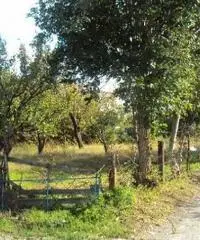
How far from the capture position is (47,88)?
19.2 meters

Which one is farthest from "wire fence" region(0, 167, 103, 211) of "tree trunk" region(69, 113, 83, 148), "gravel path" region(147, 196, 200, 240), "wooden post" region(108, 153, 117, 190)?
"tree trunk" region(69, 113, 83, 148)

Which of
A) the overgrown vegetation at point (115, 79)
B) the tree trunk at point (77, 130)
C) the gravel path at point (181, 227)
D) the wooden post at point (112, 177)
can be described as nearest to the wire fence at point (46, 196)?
the overgrown vegetation at point (115, 79)

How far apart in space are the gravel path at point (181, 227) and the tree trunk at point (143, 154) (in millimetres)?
2128

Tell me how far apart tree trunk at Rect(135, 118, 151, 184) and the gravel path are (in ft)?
6.98

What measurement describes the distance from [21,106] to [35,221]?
6.67 metres

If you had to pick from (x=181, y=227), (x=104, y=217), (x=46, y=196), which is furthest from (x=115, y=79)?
(x=181, y=227)

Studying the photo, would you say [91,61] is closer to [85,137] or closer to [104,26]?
[104,26]

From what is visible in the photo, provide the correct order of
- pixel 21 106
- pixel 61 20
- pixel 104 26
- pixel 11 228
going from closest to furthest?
pixel 11 228 → pixel 61 20 → pixel 104 26 → pixel 21 106

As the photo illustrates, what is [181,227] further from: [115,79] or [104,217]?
[115,79]

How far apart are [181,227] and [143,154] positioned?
4.95 meters

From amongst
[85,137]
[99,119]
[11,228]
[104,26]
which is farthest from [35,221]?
[85,137]

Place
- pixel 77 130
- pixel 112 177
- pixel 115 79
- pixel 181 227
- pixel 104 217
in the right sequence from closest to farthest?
pixel 181 227, pixel 104 217, pixel 112 177, pixel 115 79, pixel 77 130

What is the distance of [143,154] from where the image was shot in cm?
1848

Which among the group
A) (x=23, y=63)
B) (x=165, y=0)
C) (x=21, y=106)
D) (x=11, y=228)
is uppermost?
(x=165, y=0)
